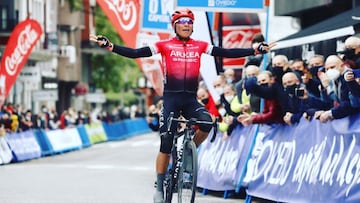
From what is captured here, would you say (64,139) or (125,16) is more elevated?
(125,16)

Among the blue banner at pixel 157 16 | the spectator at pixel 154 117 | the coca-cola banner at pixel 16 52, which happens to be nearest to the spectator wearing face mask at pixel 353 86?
the spectator at pixel 154 117

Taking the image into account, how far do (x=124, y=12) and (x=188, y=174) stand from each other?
41.7ft

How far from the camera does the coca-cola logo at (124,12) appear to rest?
75.3 ft

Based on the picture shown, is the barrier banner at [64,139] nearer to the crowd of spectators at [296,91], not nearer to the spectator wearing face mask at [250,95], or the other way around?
the crowd of spectators at [296,91]

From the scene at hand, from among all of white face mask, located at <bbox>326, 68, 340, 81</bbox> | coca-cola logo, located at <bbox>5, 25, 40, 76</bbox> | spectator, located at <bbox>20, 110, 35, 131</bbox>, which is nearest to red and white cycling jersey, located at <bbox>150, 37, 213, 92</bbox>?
white face mask, located at <bbox>326, 68, 340, 81</bbox>

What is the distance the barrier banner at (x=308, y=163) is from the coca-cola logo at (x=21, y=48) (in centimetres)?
1667

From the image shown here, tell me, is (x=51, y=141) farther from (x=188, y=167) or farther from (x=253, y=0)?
(x=188, y=167)

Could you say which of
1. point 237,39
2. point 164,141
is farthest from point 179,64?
point 237,39

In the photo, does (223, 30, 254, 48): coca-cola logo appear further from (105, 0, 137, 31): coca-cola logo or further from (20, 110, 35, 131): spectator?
(20, 110, 35, 131): spectator

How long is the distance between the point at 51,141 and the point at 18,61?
22.6 ft

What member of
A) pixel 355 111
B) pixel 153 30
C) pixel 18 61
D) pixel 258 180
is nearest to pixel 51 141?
pixel 18 61

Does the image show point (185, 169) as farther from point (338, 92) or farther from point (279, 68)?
point (279, 68)

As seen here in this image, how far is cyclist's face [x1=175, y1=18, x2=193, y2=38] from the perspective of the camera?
11203mm

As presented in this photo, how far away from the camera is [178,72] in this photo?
11266mm
